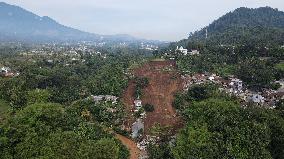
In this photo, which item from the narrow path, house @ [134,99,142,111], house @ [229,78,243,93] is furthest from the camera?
house @ [229,78,243,93]

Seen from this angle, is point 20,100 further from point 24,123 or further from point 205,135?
point 205,135

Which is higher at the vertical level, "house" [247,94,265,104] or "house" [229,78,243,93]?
"house" [229,78,243,93]

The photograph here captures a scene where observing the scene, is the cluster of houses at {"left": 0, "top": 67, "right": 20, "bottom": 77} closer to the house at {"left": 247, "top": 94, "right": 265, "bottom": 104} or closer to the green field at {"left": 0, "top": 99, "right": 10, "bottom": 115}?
the green field at {"left": 0, "top": 99, "right": 10, "bottom": 115}

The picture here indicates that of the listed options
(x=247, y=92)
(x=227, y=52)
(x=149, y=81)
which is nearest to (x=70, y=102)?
(x=149, y=81)

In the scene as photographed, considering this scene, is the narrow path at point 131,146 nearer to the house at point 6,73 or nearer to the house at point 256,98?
the house at point 256,98

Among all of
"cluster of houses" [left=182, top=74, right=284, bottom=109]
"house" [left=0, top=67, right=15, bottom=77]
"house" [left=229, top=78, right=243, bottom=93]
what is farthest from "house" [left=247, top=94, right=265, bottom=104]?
"house" [left=0, top=67, right=15, bottom=77]

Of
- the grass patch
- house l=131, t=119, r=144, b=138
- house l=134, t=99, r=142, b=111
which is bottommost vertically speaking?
house l=131, t=119, r=144, b=138
